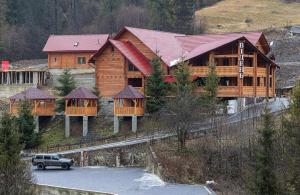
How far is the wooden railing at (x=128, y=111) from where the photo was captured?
5691 cm

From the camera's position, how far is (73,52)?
7262 cm

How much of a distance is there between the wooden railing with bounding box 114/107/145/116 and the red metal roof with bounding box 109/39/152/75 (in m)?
4.25

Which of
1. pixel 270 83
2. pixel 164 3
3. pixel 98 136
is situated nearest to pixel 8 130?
pixel 98 136

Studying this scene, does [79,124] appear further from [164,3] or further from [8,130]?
[164,3]

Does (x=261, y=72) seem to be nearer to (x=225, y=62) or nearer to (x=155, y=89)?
(x=225, y=62)

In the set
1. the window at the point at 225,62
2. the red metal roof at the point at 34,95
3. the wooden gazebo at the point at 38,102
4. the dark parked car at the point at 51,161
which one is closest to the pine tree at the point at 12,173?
the dark parked car at the point at 51,161

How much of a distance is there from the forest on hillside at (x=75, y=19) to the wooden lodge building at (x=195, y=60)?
3117 cm

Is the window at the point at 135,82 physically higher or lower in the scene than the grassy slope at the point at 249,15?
lower

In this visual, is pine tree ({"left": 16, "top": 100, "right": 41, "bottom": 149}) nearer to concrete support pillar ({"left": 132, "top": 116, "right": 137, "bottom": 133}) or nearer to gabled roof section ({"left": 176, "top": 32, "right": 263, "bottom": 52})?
concrete support pillar ({"left": 132, "top": 116, "right": 137, "bottom": 133})

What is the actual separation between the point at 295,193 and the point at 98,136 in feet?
90.5

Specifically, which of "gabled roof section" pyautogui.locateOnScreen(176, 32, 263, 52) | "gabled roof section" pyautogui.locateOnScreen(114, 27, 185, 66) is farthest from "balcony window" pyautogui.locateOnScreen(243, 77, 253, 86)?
"gabled roof section" pyautogui.locateOnScreen(114, 27, 185, 66)

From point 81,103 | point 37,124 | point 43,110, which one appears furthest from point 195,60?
point 37,124

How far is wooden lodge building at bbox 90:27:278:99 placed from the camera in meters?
58.6

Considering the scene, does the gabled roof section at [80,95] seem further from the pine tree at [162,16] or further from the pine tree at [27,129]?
the pine tree at [162,16]
